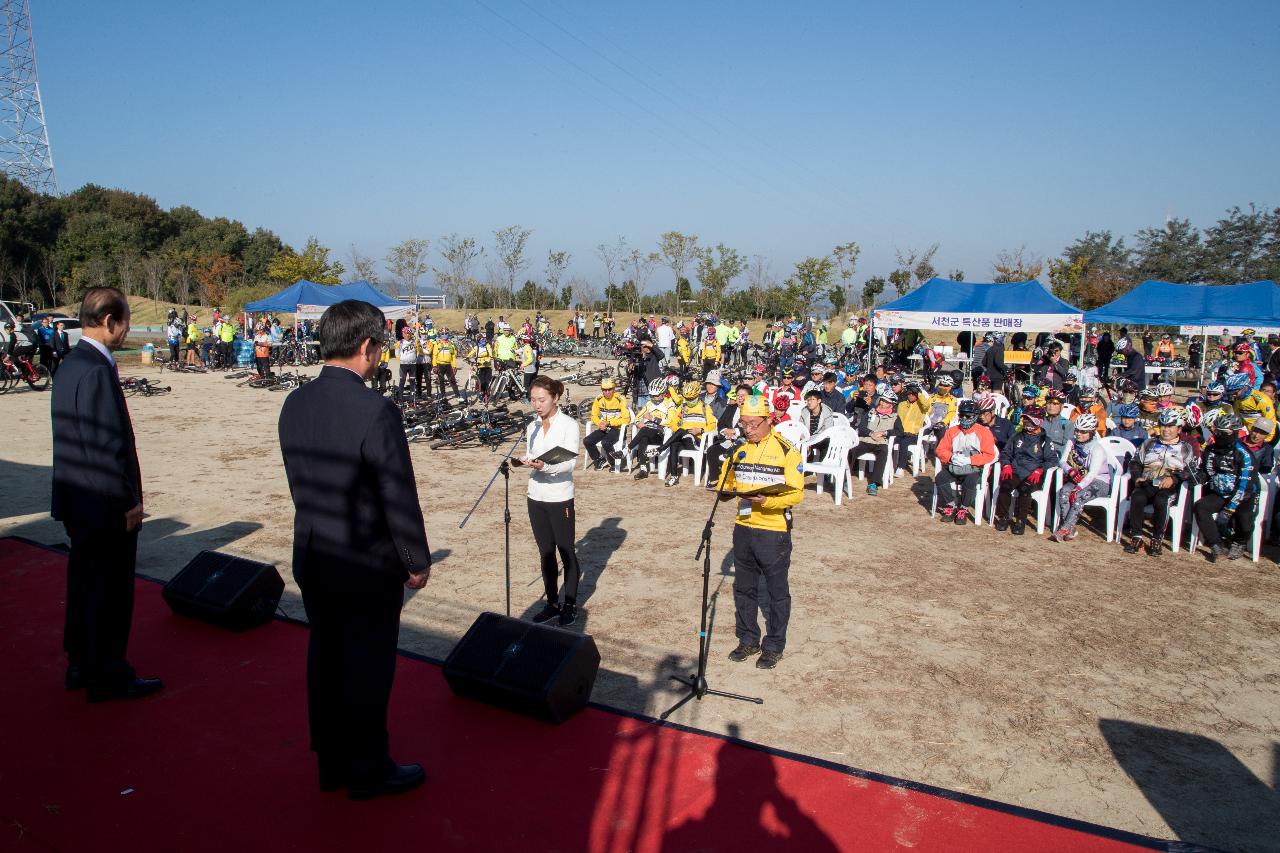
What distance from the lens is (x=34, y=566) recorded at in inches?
231

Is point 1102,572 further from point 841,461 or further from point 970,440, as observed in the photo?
point 841,461

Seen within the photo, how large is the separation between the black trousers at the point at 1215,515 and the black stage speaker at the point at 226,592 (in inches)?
314

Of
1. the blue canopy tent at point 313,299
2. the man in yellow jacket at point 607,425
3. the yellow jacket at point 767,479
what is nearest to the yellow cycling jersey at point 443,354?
the blue canopy tent at point 313,299

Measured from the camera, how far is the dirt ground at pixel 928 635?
397cm

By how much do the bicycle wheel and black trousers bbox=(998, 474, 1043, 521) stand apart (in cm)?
2039

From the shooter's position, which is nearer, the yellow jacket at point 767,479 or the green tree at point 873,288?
the yellow jacket at point 767,479

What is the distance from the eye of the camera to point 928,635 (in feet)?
18.5

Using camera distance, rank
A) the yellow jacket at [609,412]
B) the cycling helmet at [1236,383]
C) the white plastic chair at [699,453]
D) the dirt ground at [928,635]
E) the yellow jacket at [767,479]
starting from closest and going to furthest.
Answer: the dirt ground at [928,635]
the yellow jacket at [767,479]
the white plastic chair at [699,453]
the yellow jacket at [609,412]
the cycling helmet at [1236,383]

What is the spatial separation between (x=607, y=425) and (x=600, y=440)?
1.08 feet

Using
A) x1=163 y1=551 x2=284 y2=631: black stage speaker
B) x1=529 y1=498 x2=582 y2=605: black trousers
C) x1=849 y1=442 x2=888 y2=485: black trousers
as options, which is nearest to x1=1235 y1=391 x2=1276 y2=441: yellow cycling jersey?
x1=849 y1=442 x2=888 y2=485: black trousers

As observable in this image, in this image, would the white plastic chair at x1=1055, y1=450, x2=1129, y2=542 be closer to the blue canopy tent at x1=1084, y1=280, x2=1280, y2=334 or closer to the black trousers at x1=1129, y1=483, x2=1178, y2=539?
the black trousers at x1=1129, y1=483, x2=1178, y2=539

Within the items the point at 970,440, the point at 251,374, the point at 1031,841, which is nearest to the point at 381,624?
the point at 1031,841

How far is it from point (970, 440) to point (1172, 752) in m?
4.66

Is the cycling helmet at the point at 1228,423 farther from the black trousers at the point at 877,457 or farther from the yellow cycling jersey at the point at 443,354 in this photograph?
the yellow cycling jersey at the point at 443,354
